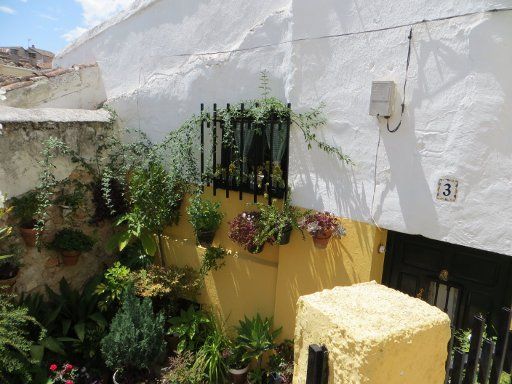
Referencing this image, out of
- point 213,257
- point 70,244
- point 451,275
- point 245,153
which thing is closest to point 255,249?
point 213,257

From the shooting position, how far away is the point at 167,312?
5.67m

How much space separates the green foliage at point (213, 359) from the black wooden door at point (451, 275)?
2299 mm

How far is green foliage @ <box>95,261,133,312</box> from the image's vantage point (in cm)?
548

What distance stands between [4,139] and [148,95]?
198cm

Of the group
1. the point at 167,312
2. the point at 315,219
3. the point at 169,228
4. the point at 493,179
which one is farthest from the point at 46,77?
the point at 493,179

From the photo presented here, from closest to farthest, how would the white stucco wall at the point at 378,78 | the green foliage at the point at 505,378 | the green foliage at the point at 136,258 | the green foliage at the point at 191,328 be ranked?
1. the green foliage at the point at 505,378
2. the white stucco wall at the point at 378,78
3. the green foliage at the point at 191,328
4. the green foliage at the point at 136,258

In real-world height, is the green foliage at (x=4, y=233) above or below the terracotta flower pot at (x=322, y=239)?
below

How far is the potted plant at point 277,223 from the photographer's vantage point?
4465 mm

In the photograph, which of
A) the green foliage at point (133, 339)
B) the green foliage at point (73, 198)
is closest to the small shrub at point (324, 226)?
the green foliage at point (133, 339)

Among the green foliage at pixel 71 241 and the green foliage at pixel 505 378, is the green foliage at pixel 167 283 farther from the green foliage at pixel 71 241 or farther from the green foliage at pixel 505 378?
the green foliage at pixel 505 378

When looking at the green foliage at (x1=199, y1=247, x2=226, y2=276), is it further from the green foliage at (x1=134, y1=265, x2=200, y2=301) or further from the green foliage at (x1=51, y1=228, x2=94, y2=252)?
the green foliage at (x1=51, y1=228, x2=94, y2=252)

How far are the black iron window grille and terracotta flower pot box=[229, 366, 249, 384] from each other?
215 centimetres

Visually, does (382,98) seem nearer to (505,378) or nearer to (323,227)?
(323,227)

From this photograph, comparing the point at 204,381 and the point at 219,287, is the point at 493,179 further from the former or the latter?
the point at 204,381
